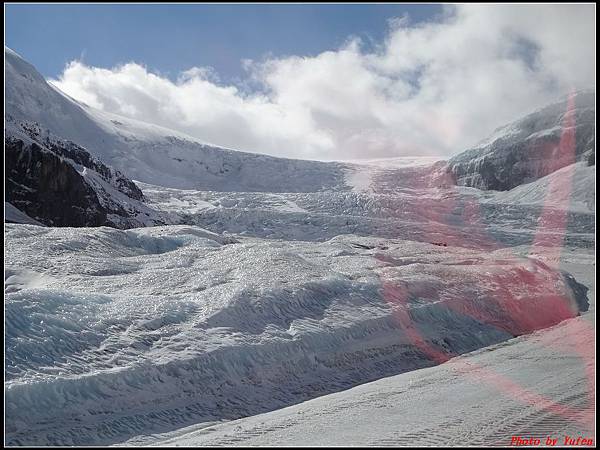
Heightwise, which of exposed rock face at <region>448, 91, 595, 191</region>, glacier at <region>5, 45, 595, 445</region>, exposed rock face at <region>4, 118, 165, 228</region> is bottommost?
glacier at <region>5, 45, 595, 445</region>

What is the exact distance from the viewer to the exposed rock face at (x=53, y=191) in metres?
32.0

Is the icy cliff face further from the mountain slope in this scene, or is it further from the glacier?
the mountain slope

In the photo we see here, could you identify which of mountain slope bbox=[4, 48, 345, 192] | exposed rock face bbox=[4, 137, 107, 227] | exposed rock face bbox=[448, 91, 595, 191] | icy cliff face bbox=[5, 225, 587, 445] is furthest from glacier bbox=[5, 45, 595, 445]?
exposed rock face bbox=[448, 91, 595, 191]

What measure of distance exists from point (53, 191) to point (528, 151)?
7811cm

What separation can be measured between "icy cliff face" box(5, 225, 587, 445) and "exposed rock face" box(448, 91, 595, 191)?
245 feet

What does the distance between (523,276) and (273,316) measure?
34.7ft

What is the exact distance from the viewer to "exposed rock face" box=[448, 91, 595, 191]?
88.8m

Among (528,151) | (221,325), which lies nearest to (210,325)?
(221,325)

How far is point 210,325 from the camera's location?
11312mm

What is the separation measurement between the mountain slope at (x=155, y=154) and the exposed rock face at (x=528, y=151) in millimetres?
22117

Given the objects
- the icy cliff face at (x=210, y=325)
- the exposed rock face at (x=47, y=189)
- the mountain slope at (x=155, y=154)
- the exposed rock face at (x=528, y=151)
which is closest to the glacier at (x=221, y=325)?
the icy cliff face at (x=210, y=325)

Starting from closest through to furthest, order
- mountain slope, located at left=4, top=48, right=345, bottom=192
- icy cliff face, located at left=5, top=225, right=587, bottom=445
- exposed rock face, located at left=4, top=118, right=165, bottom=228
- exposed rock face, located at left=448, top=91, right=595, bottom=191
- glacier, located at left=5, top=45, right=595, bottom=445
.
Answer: glacier, located at left=5, top=45, right=595, bottom=445, icy cliff face, located at left=5, top=225, right=587, bottom=445, exposed rock face, located at left=4, top=118, right=165, bottom=228, exposed rock face, located at left=448, top=91, right=595, bottom=191, mountain slope, located at left=4, top=48, right=345, bottom=192

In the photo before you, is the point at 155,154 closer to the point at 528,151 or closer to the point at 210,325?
the point at 528,151

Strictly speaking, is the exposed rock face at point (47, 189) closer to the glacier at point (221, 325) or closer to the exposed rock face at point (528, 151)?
the glacier at point (221, 325)
